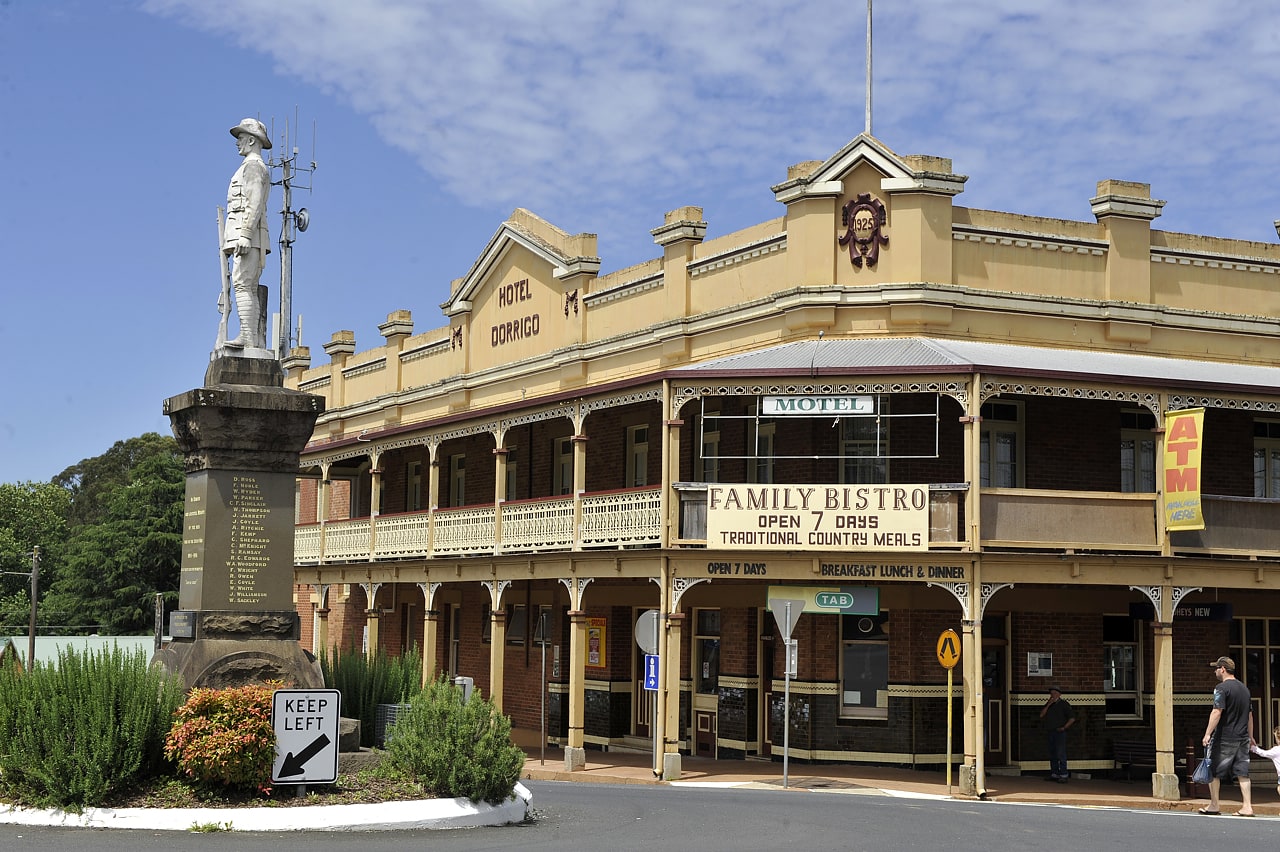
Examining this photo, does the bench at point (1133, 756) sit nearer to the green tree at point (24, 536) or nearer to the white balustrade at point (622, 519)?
the white balustrade at point (622, 519)

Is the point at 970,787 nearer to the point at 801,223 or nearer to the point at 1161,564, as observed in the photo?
the point at 1161,564

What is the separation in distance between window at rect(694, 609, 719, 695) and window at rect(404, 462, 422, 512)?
1188 centimetres

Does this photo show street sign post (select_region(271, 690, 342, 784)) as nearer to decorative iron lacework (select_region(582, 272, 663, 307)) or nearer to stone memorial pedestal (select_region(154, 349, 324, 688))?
stone memorial pedestal (select_region(154, 349, 324, 688))

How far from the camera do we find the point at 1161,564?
2273 cm

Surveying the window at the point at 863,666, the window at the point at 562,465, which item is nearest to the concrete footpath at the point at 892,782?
the window at the point at 863,666

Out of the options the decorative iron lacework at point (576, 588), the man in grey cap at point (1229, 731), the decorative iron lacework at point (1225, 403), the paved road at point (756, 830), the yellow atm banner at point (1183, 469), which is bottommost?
the paved road at point (756, 830)

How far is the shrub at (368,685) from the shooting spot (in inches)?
654

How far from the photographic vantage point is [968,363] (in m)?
21.8

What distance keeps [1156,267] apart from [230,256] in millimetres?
16079

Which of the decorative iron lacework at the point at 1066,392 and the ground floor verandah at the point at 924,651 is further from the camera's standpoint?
the ground floor verandah at the point at 924,651

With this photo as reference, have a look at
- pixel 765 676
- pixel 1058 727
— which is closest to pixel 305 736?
pixel 765 676

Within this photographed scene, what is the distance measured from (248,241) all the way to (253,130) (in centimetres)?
123

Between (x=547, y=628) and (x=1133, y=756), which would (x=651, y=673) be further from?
(x=547, y=628)

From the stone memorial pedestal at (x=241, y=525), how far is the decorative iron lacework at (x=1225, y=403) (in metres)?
13.0
